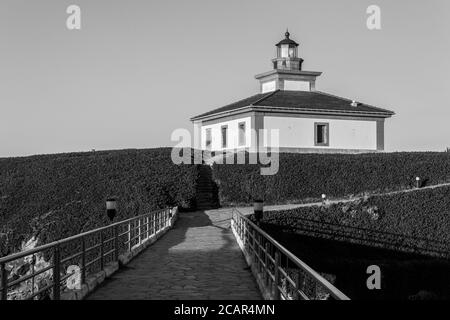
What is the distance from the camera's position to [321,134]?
44.0m

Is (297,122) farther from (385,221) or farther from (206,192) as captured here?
(385,221)

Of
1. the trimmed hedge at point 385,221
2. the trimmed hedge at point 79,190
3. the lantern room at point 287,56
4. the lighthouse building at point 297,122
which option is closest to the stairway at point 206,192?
the trimmed hedge at point 79,190

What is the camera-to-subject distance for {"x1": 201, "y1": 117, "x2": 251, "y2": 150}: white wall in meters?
42.4

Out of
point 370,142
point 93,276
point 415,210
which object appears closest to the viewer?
point 93,276

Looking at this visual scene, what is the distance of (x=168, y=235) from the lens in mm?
23141

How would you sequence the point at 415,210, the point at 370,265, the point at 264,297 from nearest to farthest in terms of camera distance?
the point at 264,297 < the point at 370,265 < the point at 415,210

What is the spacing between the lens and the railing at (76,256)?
809cm

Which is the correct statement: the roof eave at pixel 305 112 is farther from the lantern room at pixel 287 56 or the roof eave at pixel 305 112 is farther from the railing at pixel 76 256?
the railing at pixel 76 256

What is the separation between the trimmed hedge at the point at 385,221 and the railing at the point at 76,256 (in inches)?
258

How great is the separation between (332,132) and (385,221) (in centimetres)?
1439

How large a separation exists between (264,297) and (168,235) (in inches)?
521
